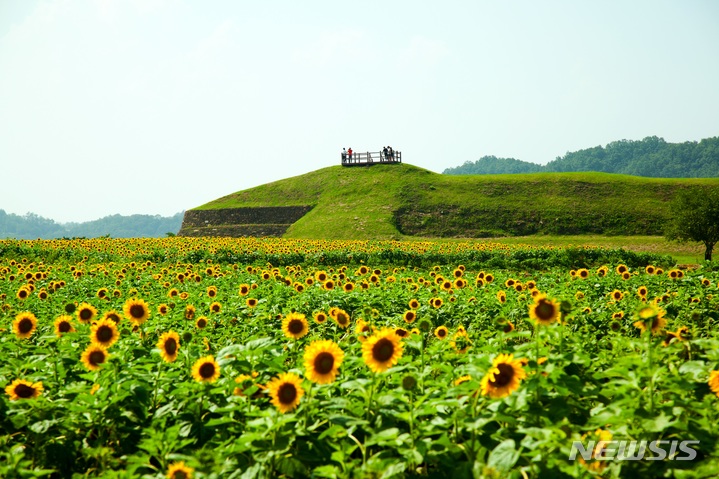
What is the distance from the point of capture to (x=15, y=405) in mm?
3686

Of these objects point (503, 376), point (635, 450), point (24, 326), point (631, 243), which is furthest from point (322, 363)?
point (631, 243)

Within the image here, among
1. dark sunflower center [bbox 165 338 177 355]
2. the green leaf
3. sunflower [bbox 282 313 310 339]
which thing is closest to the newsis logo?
the green leaf

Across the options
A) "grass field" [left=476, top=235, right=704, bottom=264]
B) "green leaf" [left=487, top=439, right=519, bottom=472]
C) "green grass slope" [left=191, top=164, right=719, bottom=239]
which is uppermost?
"green grass slope" [left=191, top=164, right=719, bottom=239]

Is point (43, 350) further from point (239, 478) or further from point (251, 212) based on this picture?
point (251, 212)

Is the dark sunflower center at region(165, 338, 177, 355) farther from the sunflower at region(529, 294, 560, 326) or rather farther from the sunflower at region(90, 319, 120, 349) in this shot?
the sunflower at region(529, 294, 560, 326)

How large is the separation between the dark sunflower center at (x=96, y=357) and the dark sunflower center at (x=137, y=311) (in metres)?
1.28

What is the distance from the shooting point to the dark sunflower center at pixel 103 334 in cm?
462

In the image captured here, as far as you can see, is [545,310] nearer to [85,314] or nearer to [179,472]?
[179,472]

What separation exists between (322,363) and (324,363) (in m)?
0.01

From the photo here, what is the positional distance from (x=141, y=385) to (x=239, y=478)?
1409 millimetres

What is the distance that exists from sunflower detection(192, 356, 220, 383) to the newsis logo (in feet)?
8.06

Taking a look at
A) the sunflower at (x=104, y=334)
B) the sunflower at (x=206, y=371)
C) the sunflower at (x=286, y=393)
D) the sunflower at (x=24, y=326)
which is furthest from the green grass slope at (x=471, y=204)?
the sunflower at (x=286, y=393)

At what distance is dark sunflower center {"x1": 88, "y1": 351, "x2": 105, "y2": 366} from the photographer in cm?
419

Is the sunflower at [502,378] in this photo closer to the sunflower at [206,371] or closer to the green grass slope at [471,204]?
the sunflower at [206,371]
